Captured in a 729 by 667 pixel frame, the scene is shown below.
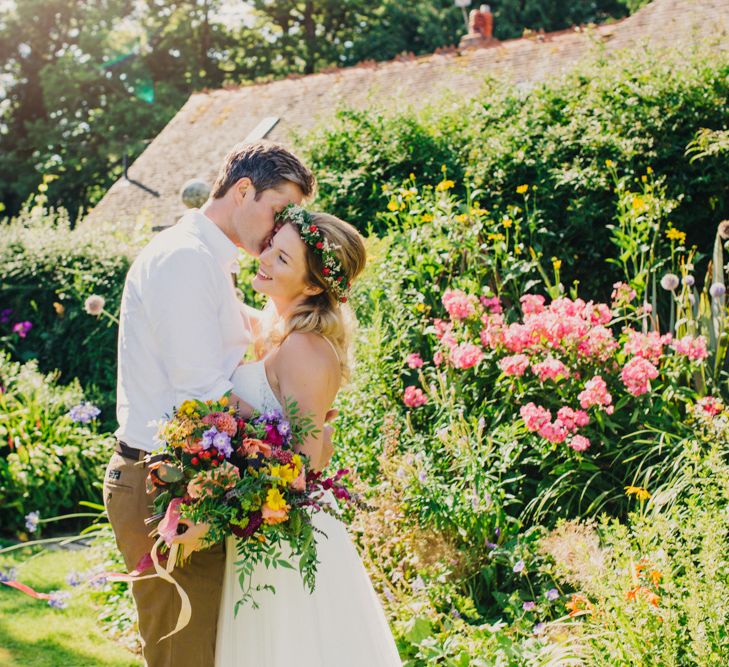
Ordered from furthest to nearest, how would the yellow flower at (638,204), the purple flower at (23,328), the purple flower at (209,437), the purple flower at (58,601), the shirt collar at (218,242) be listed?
the purple flower at (23,328), the yellow flower at (638,204), the purple flower at (58,601), the shirt collar at (218,242), the purple flower at (209,437)

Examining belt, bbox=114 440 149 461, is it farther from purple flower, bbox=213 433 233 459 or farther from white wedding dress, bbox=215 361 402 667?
purple flower, bbox=213 433 233 459

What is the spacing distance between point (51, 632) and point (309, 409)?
3025 millimetres

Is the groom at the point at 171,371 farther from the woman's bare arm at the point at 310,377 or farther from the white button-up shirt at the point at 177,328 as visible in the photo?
the woman's bare arm at the point at 310,377

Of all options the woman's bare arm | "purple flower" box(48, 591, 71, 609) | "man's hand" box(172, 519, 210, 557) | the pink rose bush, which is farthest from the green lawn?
the woman's bare arm

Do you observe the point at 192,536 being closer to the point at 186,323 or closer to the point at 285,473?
the point at 285,473

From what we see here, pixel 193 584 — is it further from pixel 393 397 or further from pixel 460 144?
pixel 460 144

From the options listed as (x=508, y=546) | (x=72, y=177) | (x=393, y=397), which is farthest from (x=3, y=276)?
(x=72, y=177)

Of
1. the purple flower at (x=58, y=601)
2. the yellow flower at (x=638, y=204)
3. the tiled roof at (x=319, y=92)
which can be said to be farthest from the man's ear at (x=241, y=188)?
the tiled roof at (x=319, y=92)

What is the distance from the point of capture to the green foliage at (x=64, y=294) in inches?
350

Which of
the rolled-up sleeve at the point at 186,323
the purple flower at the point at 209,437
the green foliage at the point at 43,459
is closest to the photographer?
the purple flower at the point at 209,437

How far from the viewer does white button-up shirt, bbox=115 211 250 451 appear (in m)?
2.61

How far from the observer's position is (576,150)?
7297 mm

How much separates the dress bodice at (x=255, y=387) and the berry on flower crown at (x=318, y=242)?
1.37 ft

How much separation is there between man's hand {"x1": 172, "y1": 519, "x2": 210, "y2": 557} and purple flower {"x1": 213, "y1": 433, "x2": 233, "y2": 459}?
0.77 ft
